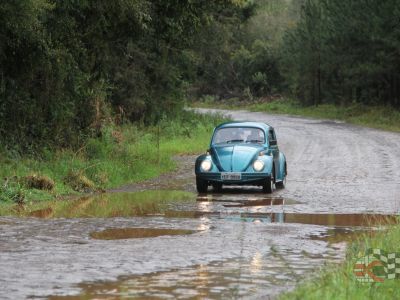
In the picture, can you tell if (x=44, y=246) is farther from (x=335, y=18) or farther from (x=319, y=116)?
(x=319, y=116)

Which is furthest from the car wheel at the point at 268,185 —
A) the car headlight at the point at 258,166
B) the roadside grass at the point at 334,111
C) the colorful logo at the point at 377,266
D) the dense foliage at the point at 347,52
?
the dense foliage at the point at 347,52

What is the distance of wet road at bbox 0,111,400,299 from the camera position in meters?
8.88

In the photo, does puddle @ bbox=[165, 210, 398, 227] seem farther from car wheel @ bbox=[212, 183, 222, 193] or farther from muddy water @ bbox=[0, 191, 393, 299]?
car wheel @ bbox=[212, 183, 222, 193]

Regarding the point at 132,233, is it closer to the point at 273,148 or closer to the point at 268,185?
the point at 268,185

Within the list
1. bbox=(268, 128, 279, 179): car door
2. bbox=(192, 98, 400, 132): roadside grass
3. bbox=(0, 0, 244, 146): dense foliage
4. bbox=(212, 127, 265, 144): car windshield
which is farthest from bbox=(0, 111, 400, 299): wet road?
bbox=(192, 98, 400, 132): roadside grass

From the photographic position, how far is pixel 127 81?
37094mm

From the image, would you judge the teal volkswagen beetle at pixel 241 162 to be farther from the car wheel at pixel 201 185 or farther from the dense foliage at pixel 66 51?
the dense foliage at pixel 66 51

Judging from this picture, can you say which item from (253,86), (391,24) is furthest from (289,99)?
(391,24)

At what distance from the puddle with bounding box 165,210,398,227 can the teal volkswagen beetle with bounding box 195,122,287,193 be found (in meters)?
3.48

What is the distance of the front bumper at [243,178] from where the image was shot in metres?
18.9

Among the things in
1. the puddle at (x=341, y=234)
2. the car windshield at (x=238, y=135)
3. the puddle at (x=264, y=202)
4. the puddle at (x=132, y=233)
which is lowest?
the puddle at (x=264, y=202)

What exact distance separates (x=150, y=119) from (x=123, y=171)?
59.8 ft

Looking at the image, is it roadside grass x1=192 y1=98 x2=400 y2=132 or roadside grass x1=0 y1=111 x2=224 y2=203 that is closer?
roadside grass x1=0 y1=111 x2=224 y2=203

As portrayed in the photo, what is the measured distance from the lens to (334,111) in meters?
67.1
